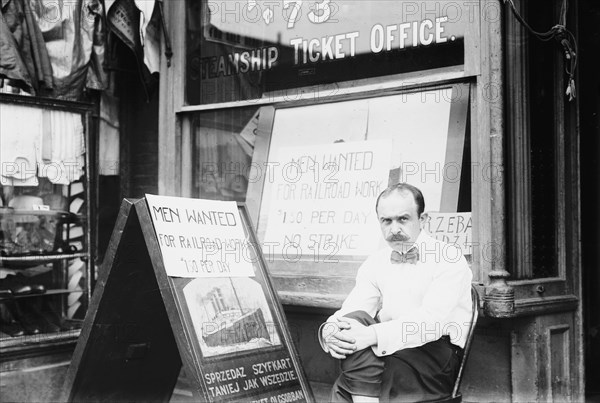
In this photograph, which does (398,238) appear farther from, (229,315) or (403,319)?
(229,315)

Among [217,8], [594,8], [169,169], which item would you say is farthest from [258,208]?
[594,8]

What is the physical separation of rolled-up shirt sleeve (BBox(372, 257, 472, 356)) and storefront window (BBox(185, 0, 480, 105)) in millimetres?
1518

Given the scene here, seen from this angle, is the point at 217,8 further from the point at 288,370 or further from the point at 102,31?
the point at 288,370

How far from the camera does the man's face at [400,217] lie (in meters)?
3.87

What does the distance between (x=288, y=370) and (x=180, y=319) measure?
2.33 feet

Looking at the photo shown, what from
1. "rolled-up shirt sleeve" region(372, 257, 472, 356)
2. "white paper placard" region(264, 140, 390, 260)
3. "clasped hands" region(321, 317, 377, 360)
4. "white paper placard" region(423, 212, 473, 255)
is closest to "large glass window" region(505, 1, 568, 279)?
"white paper placard" region(423, 212, 473, 255)

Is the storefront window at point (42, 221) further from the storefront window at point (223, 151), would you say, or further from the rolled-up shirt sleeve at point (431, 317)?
the rolled-up shirt sleeve at point (431, 317)

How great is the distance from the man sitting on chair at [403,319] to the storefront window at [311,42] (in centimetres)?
136

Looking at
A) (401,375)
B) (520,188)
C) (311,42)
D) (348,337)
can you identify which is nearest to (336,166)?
(311,42)

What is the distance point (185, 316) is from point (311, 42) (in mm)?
2527

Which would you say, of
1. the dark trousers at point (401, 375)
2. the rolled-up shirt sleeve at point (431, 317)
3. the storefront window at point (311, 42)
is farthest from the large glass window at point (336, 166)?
the dark trousers at point (401, 375)

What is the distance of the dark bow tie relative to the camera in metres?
3.91

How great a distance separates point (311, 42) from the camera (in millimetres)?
5695

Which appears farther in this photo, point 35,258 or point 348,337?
point 35,258
